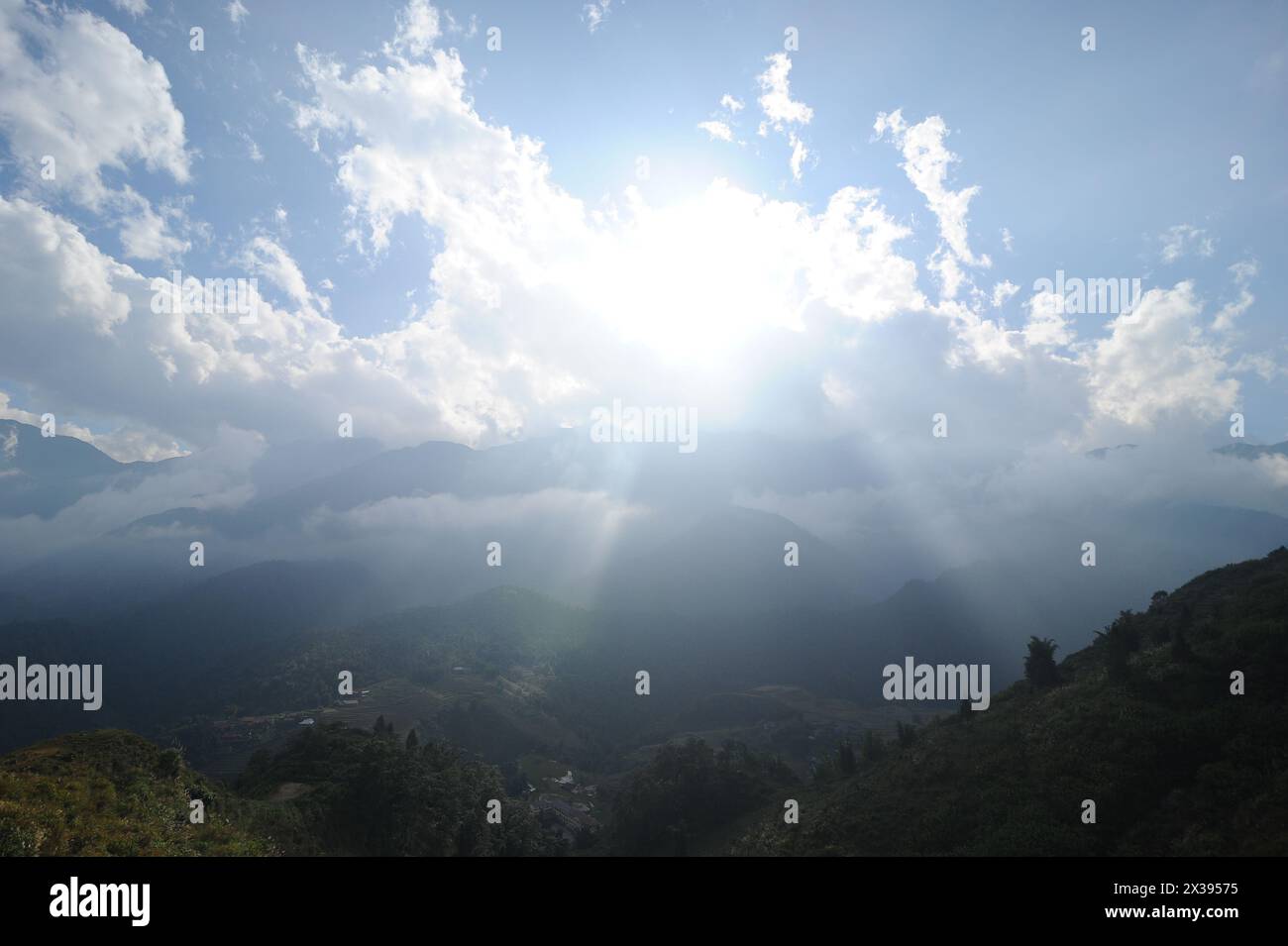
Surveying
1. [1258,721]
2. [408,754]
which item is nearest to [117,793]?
[408,754]

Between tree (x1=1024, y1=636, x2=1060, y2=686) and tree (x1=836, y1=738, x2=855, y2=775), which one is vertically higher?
tree (x1=1024, y1=636, x2=1060, y2=686)

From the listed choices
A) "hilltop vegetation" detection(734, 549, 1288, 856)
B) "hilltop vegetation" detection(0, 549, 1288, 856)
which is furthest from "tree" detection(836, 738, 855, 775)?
"hilltop vegetation" detection(734, 549, 1288, 856)

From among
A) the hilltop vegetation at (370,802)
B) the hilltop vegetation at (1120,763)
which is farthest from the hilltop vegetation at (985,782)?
the hilltop vegetation at (370,802)

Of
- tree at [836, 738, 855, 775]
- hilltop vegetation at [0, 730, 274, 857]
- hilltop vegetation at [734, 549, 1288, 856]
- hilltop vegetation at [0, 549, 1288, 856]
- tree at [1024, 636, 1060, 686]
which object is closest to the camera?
hilltop vegetation at [0, 730, 274, 857]

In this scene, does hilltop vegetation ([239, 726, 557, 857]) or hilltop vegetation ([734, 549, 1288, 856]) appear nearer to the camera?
hilltop vegetation ([734, 549, 1288, 856])

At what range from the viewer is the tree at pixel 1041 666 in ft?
178

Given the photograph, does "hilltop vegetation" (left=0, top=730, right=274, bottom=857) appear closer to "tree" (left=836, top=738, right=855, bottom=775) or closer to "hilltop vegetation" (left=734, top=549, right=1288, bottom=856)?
"hilltop vegetation" (left=734, top=549, right=1288, bottom=856)

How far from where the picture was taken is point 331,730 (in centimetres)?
7156

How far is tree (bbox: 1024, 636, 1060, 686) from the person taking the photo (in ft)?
178

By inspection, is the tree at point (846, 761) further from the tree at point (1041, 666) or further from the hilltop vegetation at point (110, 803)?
the hilltop vegetation at point (110, 803)

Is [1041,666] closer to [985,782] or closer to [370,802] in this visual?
[985,782]

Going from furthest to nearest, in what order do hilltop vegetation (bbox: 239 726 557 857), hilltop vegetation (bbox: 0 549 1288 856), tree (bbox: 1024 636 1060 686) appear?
tree (bbox: 1024 636 1060 686)
hilltop vegetation (bbox: 239 726 557 857)
hilltop vegetation (bbox: 0 549 1288 856)
